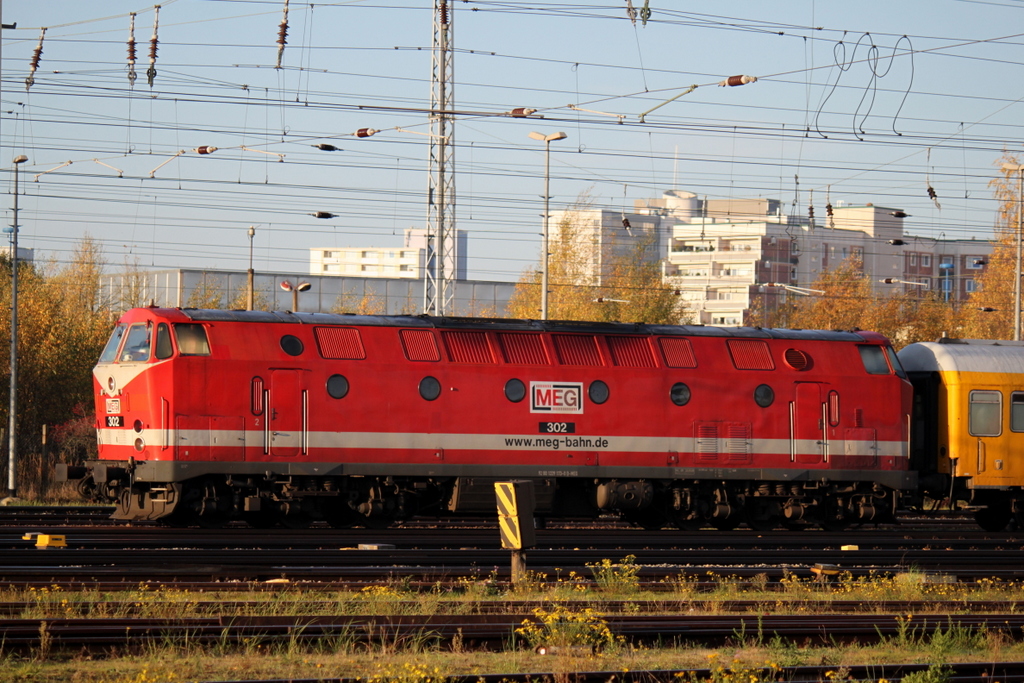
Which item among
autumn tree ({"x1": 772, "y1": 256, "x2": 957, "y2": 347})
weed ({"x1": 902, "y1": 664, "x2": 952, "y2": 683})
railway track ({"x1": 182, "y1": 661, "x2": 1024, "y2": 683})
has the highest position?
autumn tree ({"x1": 772, "y1": 256, "x2": 957, "y2": 347})

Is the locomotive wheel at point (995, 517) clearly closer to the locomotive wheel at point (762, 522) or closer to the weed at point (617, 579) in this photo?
the locomotive wheel at point (762, 522)

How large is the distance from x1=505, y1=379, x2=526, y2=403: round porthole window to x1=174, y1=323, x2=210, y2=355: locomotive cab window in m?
5.66

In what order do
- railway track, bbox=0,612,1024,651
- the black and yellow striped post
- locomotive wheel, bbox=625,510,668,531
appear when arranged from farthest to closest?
1. locomotive wheel, bbox=625,510,668,531
2. the black and yellow striped post
3. railway track, bbox=0,612,1024,651

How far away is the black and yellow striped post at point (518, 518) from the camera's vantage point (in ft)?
51.1

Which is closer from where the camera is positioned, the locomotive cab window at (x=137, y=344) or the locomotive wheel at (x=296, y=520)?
the locomotive cab window at (x=137, y=344)

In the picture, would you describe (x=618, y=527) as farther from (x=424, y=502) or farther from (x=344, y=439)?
(x=344, y=439)

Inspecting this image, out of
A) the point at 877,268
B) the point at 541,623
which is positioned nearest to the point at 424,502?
the point at 541,623

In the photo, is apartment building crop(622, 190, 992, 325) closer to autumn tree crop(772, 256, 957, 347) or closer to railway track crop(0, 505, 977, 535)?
autumn tree crop(772, 256, 957, 347)

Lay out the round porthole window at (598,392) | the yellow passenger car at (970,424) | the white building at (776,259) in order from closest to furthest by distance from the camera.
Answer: the round porthole window at (598,392) → the yellow passenger car at (970,424) → the white building at (776,259)

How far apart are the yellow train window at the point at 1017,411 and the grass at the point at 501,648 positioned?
31.9 ft

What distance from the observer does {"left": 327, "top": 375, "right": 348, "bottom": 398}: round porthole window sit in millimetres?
21969

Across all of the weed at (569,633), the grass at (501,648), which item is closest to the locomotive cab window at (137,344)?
the grass at (501,648)

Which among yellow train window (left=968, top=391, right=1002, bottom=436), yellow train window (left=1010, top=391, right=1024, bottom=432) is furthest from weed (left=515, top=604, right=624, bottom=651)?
yellow train window (left=1010, top=391, right=1024, bottom=432)

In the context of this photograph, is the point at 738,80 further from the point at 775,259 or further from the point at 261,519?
the point at 775,259
